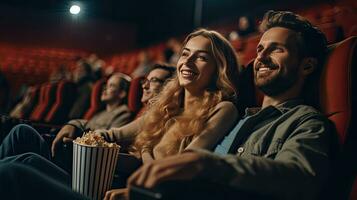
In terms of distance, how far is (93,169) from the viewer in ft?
1.80

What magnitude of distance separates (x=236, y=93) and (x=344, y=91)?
190mm

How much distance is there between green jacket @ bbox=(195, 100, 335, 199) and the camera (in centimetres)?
37

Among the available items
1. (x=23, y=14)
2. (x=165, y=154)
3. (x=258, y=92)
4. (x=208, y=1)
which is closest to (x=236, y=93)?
(x=258, y=92)

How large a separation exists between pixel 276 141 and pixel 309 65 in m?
0.13

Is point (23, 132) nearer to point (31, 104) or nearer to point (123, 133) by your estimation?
point (123, 133)

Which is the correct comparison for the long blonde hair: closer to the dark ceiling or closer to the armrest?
the armrest

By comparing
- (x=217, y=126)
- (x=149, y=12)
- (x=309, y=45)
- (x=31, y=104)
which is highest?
(x=149, y=12)

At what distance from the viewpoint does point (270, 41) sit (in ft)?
1.93

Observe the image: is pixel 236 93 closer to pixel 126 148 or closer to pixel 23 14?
pixel 126 148

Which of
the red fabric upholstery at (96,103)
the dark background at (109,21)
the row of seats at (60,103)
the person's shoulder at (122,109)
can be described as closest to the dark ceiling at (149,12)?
the dark background at (109,21)

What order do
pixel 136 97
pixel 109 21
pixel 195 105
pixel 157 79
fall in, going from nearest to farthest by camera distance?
1. pixel 195 105
2. pixel 157 79
3. pixel 136 97
4. pixel 109 21

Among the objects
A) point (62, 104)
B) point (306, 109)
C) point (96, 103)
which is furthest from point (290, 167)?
point (62, 104)

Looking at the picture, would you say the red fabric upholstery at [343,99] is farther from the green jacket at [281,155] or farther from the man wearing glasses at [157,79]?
the man wearing glasses at [157,79]

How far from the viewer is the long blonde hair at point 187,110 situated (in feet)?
2.13
